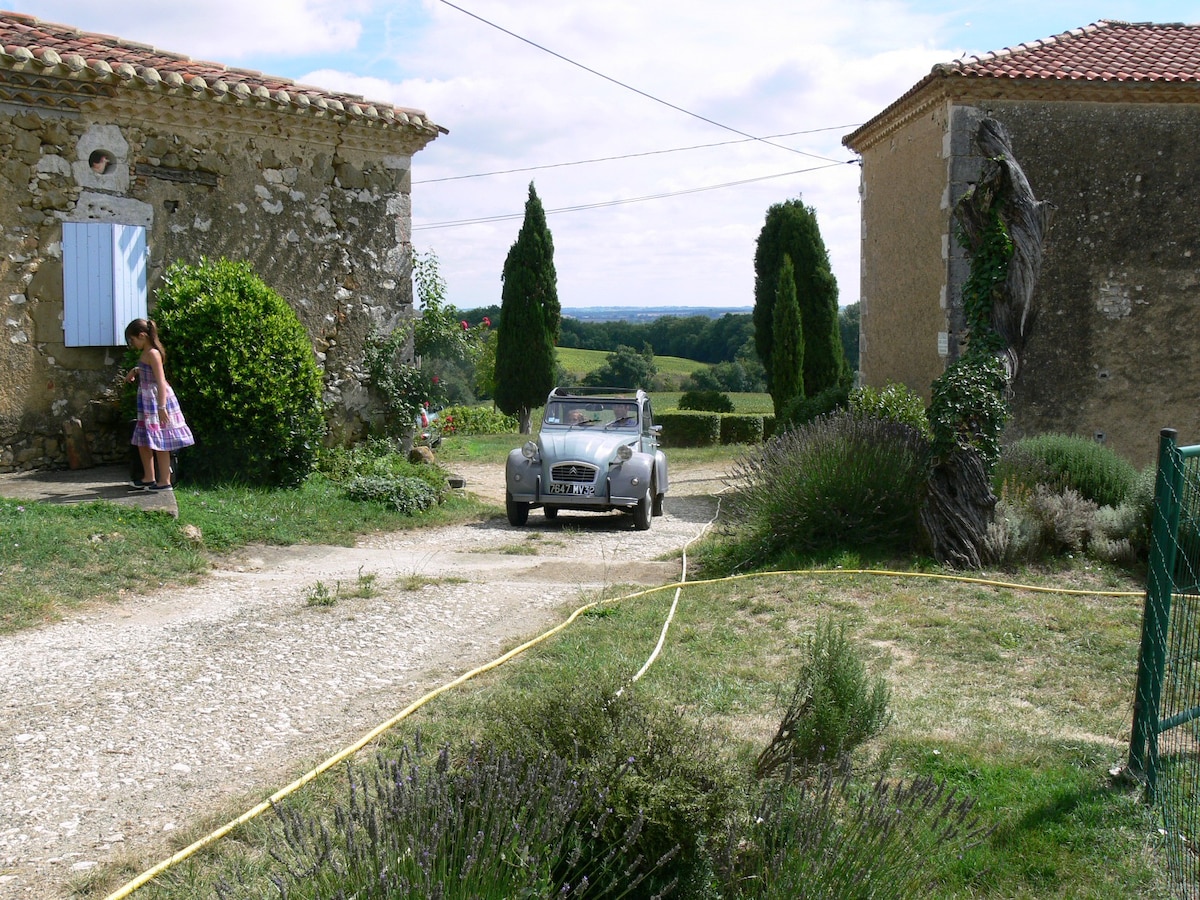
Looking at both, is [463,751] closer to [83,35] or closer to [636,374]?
[83,35]

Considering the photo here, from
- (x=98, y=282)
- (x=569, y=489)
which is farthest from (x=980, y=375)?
(x=98, y=282)

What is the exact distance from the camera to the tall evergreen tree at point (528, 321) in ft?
84.7

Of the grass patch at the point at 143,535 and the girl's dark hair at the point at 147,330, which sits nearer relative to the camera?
the grass patch at the point at 143,535

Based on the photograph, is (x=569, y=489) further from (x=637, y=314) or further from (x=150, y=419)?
(x=637, y=314)

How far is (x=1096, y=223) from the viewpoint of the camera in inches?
486

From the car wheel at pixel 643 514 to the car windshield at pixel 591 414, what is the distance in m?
1.07

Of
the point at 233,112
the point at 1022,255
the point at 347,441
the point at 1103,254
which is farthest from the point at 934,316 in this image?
the point at 233,112

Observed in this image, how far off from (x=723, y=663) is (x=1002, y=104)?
30.2 ft

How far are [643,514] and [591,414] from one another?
4.99 feet

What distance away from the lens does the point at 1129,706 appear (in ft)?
16.1

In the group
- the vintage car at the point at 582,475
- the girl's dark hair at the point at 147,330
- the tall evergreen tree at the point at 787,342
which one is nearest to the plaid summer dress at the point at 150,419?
the girl's dark hair at the point at 147,330

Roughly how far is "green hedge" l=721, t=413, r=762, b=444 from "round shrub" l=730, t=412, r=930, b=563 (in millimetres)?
13805

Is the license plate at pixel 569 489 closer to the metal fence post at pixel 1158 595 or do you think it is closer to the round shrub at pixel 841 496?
the round shrub at pixel 841 496

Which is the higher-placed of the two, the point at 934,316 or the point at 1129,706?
the point at 934,316
